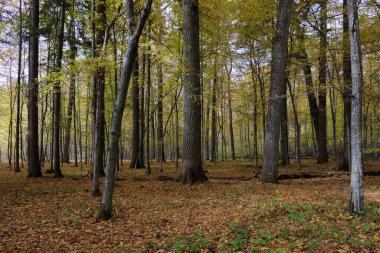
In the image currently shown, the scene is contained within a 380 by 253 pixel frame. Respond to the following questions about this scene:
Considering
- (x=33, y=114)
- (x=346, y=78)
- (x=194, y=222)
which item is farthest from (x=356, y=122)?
(x=33, y=114)

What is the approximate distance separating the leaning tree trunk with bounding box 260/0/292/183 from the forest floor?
4.64ft

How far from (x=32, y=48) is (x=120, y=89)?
9.72 meters

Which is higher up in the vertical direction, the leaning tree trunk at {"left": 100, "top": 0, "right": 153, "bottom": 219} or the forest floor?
the leaning tree trunk at {"left": 100, "top": 0, "right": 153, "bottom": 219}

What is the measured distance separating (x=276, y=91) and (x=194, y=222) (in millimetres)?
6711

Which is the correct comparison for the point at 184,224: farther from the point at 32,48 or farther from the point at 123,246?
the point at 32,48

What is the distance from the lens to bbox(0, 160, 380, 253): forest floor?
183 inches

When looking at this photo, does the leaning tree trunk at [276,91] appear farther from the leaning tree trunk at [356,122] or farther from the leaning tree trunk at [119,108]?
the leaning tree trunk at [119,108]

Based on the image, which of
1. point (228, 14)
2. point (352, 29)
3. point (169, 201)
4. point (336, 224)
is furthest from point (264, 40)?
point (336, 224)

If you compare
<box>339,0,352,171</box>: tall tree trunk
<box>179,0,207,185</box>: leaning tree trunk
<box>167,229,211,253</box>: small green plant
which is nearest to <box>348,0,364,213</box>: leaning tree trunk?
<box>167,229,211,253</box>: small green plant

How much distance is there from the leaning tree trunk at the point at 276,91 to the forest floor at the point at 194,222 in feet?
4.64

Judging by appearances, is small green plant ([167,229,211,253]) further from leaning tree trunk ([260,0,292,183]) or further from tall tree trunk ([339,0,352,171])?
tall tree trunk ([339,0,352,171])

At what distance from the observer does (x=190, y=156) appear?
1060 centimetres

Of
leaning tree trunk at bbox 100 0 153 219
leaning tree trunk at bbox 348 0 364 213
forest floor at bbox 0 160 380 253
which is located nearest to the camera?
forest floor at bbox 0 160 380 253

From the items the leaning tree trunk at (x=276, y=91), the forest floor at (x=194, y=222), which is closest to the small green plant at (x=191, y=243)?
the forest floor at (x=194, y=222)
